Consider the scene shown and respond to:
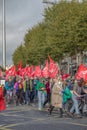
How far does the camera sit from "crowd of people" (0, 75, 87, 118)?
68.7 ft

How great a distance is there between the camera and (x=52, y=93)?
846 inches

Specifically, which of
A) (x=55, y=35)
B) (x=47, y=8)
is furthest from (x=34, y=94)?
(x=47, y=8)

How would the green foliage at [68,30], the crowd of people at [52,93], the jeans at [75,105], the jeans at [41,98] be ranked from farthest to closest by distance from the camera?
the green foliage at [68,30]
the jeans at [41,98]
the crowd of people at [52,93]
the jeans at [75,105]

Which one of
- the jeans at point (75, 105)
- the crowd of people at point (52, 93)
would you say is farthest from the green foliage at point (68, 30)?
the jeans at point (75, 105)

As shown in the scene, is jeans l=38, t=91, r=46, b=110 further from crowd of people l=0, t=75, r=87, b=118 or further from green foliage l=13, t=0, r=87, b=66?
green foliage l=13, t=0, r=87, b=66

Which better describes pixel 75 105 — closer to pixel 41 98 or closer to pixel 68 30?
pixel 41 98

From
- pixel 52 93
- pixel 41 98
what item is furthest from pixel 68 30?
pixel 52 93

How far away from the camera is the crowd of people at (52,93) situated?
2094 centimetres

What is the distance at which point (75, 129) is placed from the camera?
48.8 feet

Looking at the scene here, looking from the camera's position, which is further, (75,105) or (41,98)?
(41,98)

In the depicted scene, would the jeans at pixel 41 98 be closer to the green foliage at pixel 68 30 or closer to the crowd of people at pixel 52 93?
the crowd of people at pixel 52 93

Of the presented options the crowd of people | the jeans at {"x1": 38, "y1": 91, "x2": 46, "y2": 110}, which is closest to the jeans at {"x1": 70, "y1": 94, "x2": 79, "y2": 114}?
the crowd of people

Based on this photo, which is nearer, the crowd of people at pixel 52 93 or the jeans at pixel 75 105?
the jeans at pixel 75 105

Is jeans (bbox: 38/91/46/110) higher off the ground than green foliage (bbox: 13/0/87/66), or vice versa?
green foliage (bbox: 13/0/87/66)
